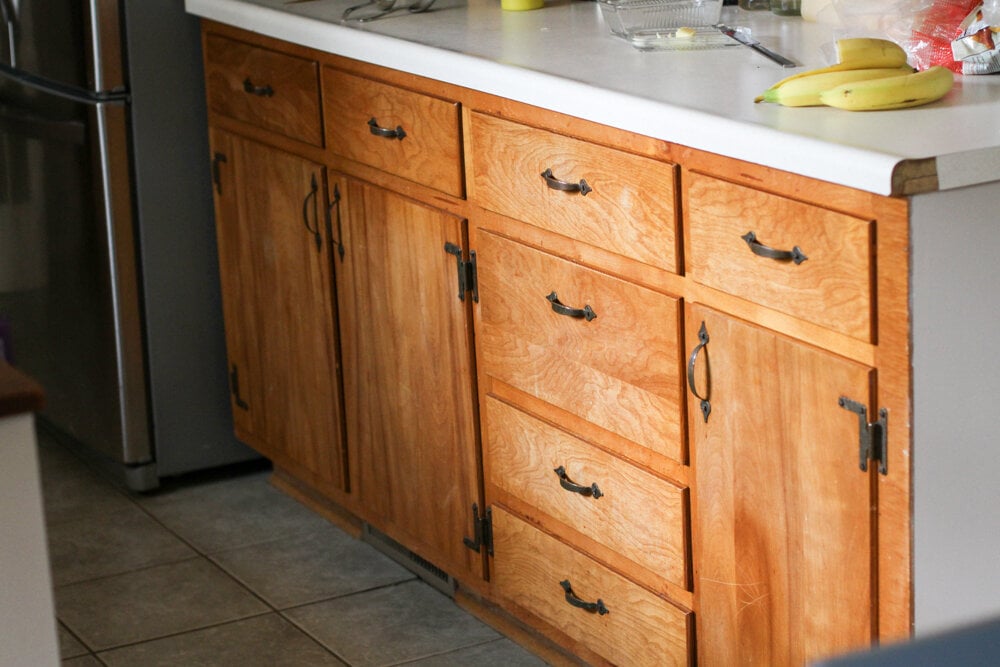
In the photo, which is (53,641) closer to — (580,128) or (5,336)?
(580,128)

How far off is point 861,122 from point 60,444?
7.64ft

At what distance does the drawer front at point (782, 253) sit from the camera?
160cm

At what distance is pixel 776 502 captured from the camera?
179cm

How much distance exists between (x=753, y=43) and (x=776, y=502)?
70 cm

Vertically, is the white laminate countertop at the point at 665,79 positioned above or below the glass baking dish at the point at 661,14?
below

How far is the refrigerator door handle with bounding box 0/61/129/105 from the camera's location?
2.93 m

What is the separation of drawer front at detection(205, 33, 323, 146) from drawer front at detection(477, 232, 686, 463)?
55 cm

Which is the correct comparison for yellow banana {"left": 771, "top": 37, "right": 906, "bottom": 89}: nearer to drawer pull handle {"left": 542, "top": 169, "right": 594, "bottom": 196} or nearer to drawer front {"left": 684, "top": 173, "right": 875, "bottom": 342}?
drawer front {"left": 684, "top": 173, "right": 875, "bottom": 342}

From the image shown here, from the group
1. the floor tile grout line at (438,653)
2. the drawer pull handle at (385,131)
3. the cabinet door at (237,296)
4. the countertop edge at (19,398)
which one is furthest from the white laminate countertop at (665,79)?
the floor tile grout line at (438,653)

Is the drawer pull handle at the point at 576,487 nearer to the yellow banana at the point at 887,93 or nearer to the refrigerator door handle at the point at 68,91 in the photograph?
the yellow banana at the point at 887,93

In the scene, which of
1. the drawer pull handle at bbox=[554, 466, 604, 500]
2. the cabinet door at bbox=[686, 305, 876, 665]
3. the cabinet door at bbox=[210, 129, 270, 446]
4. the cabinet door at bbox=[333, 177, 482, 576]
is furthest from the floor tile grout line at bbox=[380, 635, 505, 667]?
the cabinet door at bbox=[210, 129, 270, 446]

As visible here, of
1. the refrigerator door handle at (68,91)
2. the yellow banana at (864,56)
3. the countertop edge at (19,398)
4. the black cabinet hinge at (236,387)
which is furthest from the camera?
the black cabinet hinge at (236,387)

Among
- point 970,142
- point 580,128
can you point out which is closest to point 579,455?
point 580,128

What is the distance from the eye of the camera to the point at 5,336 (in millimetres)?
2766
